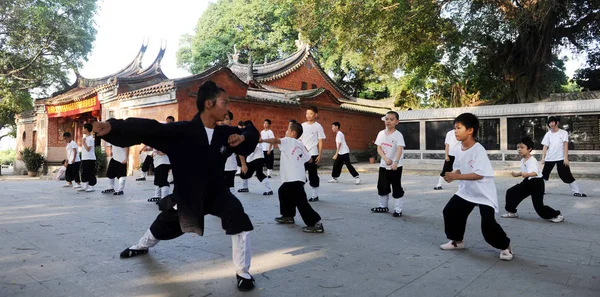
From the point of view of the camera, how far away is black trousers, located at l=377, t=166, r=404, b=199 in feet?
19.3

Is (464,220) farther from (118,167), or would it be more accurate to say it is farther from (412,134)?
(412,134)

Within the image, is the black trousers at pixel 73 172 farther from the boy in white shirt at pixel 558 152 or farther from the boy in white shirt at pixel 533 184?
the boy in white shirt at pixel 558 152

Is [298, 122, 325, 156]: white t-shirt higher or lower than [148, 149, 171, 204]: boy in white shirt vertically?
higher

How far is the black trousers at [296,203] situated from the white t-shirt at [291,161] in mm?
81

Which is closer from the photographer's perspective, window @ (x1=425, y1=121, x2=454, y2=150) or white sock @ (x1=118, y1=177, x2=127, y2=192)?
white sock @ (x1=118, y1=177, x2=127, y2=192)

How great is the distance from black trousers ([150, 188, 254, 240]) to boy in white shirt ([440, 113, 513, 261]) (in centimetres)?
198

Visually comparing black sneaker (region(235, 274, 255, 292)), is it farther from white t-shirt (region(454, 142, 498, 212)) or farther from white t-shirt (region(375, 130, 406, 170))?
white t-shirt (region(375, 130, 406, 170))

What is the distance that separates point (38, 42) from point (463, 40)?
67.1 feet

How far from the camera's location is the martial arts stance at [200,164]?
9.85 ft

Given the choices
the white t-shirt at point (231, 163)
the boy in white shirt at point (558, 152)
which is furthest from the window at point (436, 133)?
the white t-shirt at point (231, 163)

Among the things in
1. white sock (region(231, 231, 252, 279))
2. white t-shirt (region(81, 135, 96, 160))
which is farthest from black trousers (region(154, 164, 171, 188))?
white sock (region(231, 231, 252, 279))

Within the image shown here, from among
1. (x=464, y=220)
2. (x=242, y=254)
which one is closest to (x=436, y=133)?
(x=464, y=220)

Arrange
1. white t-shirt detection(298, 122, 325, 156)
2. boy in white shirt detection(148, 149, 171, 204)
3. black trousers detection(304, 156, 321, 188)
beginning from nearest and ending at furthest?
boy in white shirt detection(148, 149, 171, 204) → black trousers detection(304, 156, 321, 188) → white t-shirt detection(298, 122, 325, 156)

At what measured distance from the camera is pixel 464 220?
404 cm
